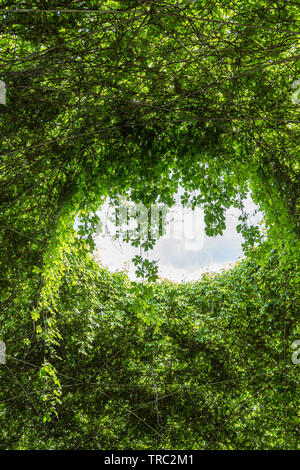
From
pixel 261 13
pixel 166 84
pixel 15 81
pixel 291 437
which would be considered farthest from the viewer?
pixel 291 437

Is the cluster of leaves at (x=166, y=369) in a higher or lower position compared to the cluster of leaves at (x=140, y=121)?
lower

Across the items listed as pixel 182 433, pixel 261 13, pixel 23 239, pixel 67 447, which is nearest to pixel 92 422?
pixel 67 447

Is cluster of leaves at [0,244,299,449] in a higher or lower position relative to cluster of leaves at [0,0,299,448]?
lower

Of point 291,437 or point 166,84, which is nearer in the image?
point 166,84

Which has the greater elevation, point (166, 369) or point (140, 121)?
point (140, 121)

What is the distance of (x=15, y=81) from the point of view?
2.25m

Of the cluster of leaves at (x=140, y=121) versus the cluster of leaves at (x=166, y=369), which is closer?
the cluster of leaves at (x=140, y=121)

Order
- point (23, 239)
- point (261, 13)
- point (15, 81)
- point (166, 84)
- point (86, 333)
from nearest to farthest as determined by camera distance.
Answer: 1. point (261, 13)
2. point (15, 81)
3. point (166, 84)
4. point (23, 239)
5. point (86, 333)

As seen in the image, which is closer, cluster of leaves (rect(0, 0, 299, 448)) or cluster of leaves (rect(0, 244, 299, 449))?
cluster of leaves (rect(0, 0, 299, 448))

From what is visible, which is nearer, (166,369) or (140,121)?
(140,121)

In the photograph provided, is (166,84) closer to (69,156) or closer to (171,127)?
(171,127)

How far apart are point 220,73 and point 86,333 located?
11.4ft

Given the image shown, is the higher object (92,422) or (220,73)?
(220,73)

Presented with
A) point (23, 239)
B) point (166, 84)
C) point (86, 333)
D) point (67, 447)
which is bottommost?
point (67, 447)
